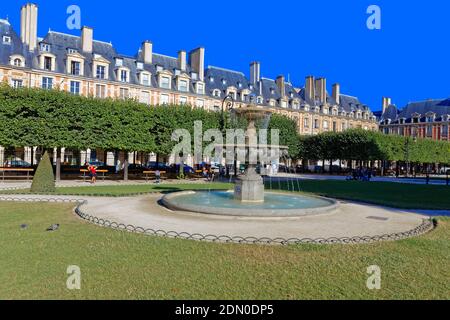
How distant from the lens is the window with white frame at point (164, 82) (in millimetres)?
45625

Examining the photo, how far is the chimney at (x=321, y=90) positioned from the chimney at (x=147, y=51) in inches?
1276

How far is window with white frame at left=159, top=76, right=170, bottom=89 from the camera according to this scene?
4562 centimetres

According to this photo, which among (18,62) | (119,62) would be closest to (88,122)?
(18,62)

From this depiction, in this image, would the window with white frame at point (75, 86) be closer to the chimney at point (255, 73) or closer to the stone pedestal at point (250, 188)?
the chimney at point (255, 73)

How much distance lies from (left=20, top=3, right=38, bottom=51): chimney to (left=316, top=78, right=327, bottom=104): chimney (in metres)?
46.5

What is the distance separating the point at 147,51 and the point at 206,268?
1805 inches

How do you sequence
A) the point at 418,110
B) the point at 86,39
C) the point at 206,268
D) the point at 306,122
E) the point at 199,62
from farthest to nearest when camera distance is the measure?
the point at 418,110
the point at 306,122
the point at 199,62
the point at 86,39
the point at 206,268

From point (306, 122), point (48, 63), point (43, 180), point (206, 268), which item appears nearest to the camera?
point (206, 268)

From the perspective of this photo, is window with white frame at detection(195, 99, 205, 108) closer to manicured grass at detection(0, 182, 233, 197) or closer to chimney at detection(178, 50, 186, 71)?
chimney at detection(178, 50, 186, 71)

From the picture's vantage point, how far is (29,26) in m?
38.1

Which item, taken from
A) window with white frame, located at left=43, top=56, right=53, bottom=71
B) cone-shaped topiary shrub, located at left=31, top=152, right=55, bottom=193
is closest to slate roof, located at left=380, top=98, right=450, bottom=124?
window with white frame, located at left=43, top=56, right=53, bottom=71

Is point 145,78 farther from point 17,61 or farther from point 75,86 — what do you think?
point 17,61
